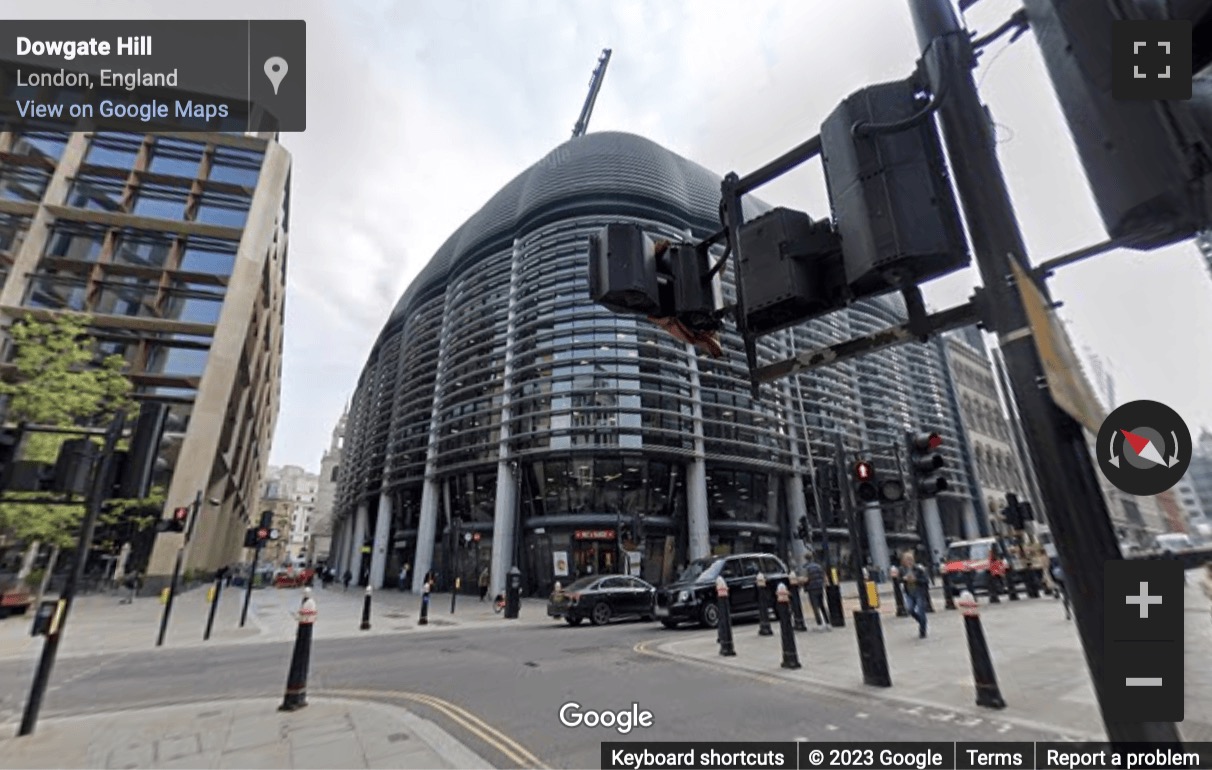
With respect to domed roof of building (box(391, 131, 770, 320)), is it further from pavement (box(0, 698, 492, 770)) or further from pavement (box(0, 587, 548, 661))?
pavement (box(0, 698, 492, 770))

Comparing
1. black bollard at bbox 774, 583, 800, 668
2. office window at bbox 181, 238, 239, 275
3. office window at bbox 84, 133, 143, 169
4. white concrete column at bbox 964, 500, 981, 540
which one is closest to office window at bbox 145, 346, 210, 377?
office window at bbox 181, 238, 239, 275

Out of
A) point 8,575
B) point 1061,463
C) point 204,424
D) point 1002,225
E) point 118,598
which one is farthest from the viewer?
point 204,424

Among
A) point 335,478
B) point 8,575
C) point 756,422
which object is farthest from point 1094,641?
point 335,478

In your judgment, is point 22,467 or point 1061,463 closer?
point 1061,463

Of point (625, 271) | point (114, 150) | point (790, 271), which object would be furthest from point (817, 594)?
point (114, 150)

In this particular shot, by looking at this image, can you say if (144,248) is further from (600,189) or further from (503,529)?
(600,189)

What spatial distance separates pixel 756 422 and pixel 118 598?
127ft

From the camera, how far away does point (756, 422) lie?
38.4 metres

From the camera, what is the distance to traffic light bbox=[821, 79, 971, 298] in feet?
7.32

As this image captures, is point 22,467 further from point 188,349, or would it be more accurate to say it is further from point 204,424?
point 188,349

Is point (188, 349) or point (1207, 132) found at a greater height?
point (188, 349)

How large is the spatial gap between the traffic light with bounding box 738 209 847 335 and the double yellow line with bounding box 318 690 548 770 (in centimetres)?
412

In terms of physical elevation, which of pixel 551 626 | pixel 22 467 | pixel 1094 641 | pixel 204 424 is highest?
pixel 204 424

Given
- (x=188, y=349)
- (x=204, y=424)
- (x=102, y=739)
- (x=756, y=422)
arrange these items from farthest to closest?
(x=756, y=422)
(x=188, y=349)
(x=204, y=424)
(x=102, y=739)
